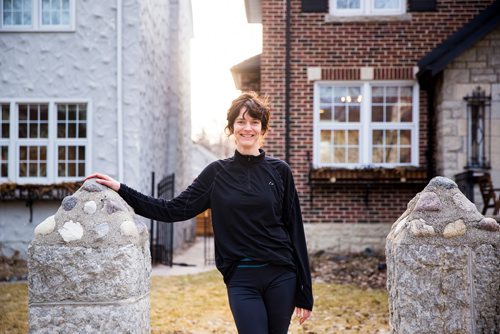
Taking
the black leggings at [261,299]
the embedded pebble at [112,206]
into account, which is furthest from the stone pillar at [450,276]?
the embedded pebble at [112,206]

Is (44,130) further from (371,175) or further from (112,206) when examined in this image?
(112,206)

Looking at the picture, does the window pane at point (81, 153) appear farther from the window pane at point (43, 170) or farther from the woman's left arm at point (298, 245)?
the woman's left arm at point (298, 245)

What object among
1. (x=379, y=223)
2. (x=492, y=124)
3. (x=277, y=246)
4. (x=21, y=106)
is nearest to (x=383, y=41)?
(x=492, y=124)

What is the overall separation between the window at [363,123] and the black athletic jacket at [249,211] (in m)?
8.03

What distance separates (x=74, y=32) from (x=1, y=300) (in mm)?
5905

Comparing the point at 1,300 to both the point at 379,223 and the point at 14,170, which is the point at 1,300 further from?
the point at 379,223

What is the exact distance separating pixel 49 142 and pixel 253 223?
30.1ft

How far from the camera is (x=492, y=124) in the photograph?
10234 mm

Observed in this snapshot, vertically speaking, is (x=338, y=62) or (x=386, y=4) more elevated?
(x=386, y=4)

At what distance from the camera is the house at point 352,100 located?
11.0m

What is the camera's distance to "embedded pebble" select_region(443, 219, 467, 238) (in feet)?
10.8

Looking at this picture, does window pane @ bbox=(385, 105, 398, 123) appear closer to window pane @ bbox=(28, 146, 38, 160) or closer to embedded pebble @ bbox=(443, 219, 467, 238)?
window pane @ bbox=(28, 146, 38, 160)

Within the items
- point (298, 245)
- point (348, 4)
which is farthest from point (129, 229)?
point (348, 4)

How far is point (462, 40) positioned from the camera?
33.0 ft
